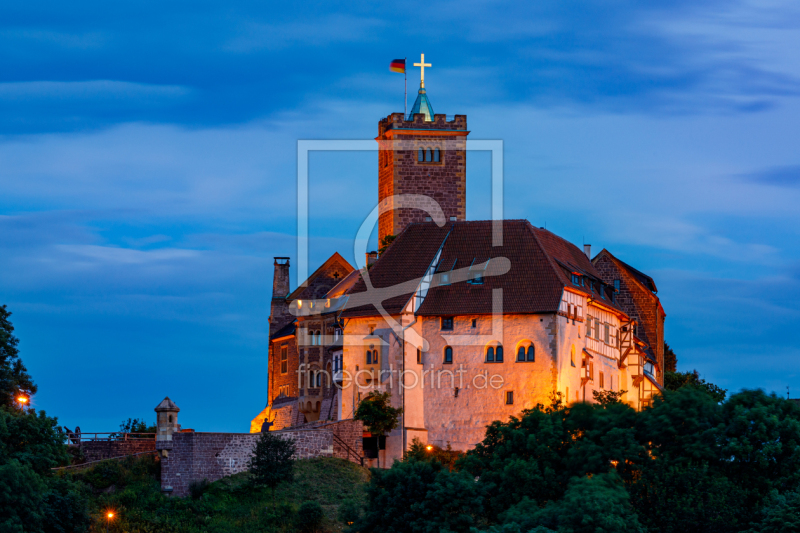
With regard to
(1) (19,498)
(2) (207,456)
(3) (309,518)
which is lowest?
(3) (309,518)

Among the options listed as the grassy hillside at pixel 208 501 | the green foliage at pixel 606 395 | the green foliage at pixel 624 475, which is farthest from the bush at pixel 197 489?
the green foliage at pixel 606 395

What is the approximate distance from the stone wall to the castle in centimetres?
1132

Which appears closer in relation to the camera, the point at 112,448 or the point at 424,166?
the point at 112,448

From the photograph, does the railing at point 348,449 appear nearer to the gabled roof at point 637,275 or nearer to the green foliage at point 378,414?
the green foliage at point 378,414

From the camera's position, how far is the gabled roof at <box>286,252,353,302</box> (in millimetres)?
91812

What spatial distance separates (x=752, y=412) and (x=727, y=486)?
296cm

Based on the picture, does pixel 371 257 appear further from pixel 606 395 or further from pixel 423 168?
pixel 606 395

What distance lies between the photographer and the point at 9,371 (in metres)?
68.2

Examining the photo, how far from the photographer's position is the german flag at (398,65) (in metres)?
89.2

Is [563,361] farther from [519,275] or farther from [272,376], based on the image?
[272,376]

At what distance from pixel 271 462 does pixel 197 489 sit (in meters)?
3.51

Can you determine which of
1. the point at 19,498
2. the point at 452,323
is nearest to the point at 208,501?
the point at 19,498

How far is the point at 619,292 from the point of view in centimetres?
9431

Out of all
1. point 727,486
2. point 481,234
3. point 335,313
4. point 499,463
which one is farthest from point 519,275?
point 727,486
